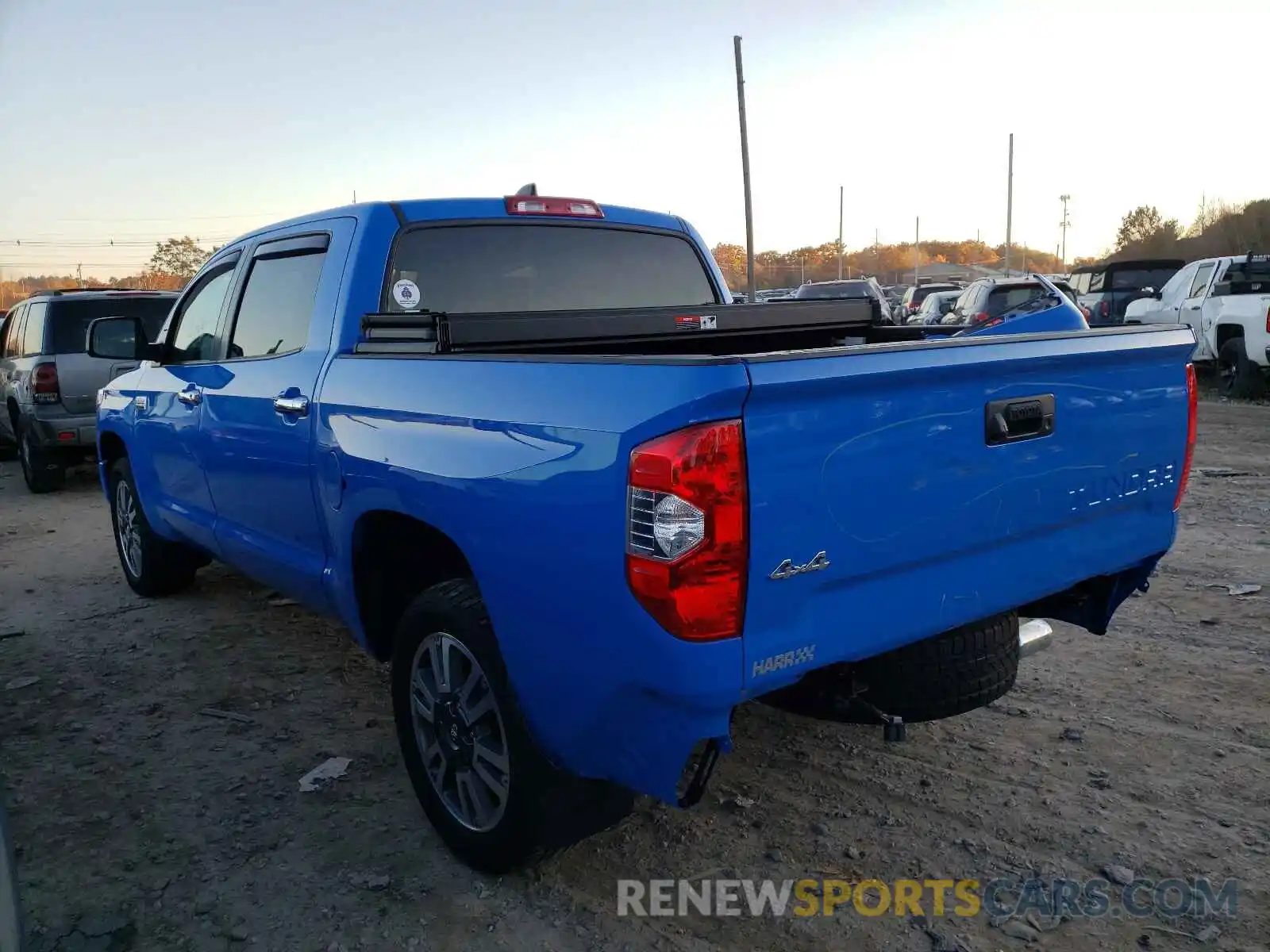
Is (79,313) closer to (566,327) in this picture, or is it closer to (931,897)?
(566,327)

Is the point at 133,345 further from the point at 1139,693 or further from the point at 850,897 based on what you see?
the point at 1139,693

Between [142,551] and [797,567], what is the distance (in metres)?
4.88

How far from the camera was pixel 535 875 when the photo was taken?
9.70ft

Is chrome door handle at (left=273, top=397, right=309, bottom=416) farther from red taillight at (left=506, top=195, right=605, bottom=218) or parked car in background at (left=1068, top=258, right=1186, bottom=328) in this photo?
parked car in background at (left=1068, top=258, right=1186, bottom=328)

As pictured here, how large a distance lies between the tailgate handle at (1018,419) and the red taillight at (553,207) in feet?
7.48

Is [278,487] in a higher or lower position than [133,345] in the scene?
lower

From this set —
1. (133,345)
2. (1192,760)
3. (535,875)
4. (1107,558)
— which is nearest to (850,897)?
(535,875)

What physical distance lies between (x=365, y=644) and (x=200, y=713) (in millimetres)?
1313

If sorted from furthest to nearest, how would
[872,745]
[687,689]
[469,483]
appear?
1. [872,745]
2. [469,483]
3. [687,689]

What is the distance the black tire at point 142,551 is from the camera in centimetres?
577

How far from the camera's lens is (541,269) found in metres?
4.13

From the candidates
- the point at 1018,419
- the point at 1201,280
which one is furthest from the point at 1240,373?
the point at 1018,419

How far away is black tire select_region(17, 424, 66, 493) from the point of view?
10.1 meters

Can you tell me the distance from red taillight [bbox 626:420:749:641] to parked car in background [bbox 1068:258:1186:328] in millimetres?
19368
